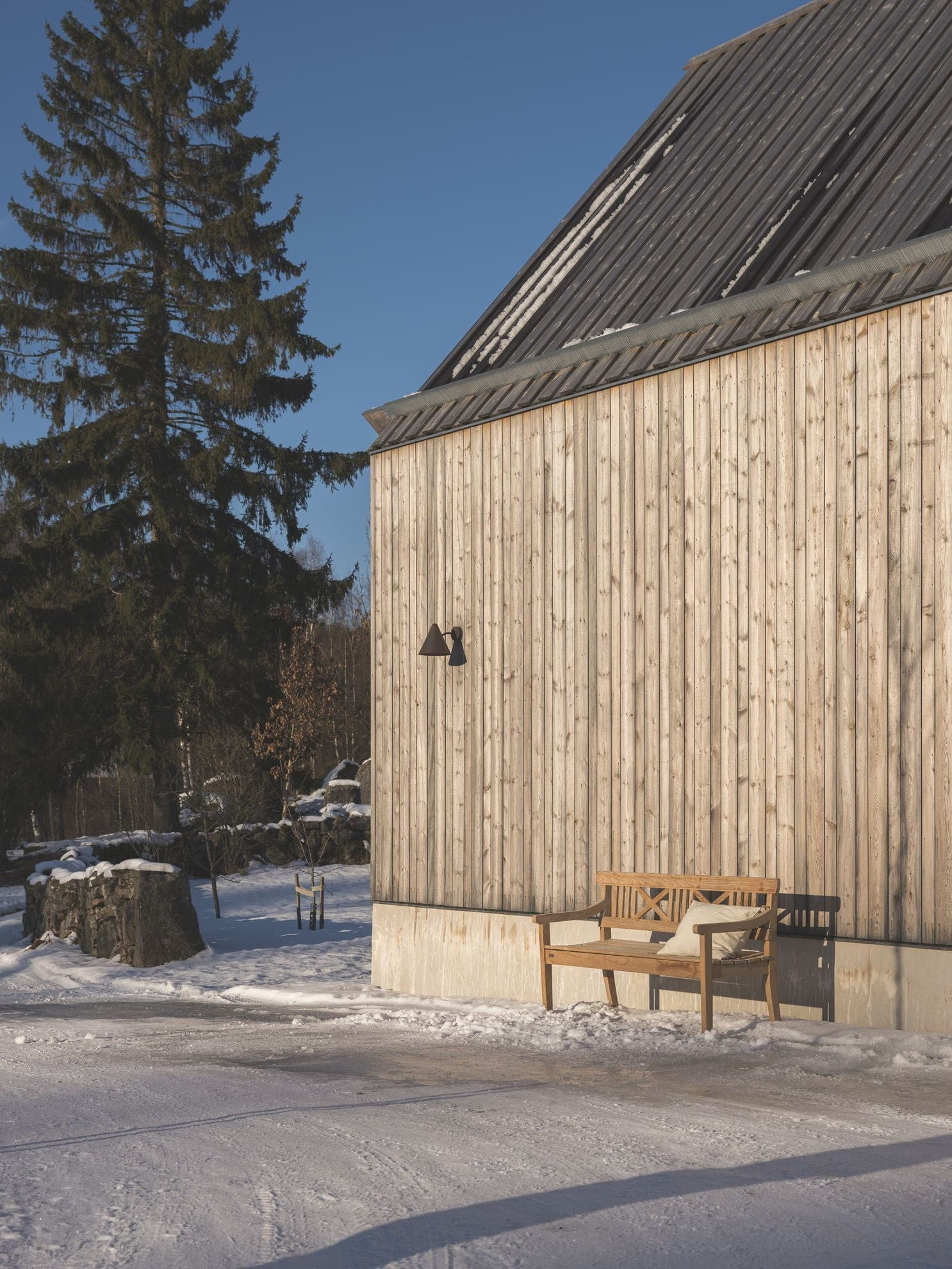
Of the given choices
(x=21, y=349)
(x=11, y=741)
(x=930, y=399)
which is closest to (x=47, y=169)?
(x=21, y=349)

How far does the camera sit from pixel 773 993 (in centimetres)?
839

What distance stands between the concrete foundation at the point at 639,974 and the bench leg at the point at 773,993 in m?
0.22

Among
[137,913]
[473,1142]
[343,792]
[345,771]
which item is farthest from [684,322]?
[345,771]

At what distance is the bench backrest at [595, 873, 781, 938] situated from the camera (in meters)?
8.61

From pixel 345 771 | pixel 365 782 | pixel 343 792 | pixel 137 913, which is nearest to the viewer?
pixel 137 913

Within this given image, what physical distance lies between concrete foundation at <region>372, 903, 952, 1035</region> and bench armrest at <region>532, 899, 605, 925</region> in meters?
0.37

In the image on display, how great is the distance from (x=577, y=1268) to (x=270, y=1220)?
1073 mm

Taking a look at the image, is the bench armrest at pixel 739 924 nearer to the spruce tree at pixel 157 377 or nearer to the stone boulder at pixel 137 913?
the stone boulder at pixel 137 913

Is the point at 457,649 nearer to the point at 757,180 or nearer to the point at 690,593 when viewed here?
the point at 690,593

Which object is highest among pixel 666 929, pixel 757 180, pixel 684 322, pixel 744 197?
pixel 757 180

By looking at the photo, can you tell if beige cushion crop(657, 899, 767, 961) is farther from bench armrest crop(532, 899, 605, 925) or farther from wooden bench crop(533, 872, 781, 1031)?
bench armrest crop(532, 899, 605, 925)

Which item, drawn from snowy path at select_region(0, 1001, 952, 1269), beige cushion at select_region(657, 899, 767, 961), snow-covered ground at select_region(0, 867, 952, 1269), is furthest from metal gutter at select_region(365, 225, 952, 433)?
snowy path at select_region(0, 1001, 952, 1269)

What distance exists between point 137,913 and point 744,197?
8.46 metres

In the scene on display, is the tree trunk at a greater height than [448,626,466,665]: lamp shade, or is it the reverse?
[448,626,466,665]: lamp shade
